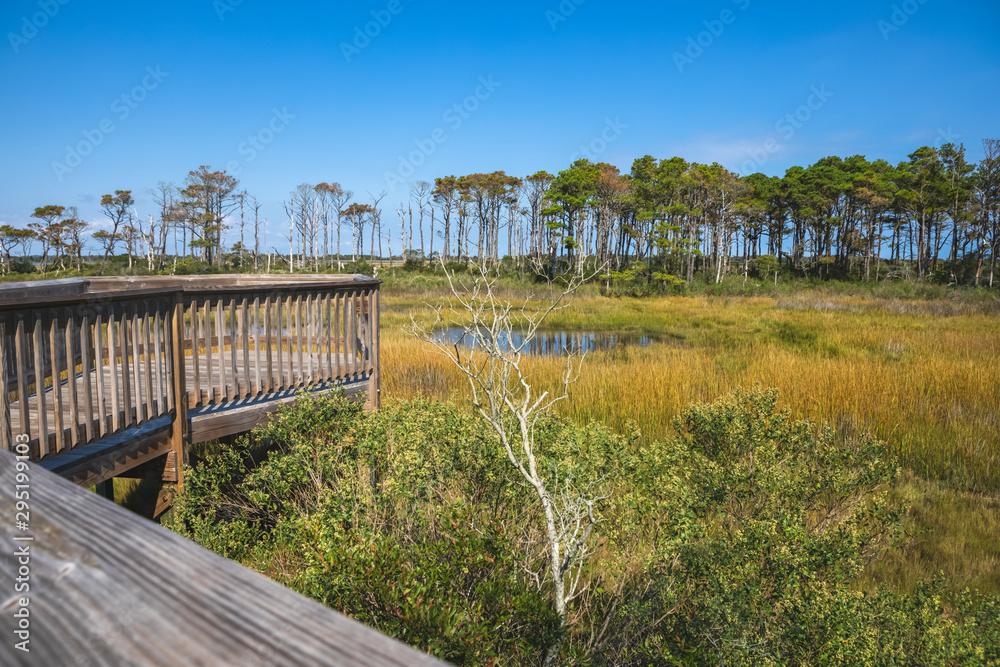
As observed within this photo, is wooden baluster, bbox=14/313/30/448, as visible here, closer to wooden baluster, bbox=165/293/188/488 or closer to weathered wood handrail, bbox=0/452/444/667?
wooden baluster, bbox=165/293/188/488

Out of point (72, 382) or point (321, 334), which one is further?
point (321, 334)

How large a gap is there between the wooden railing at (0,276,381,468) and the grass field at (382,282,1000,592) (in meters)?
1.34

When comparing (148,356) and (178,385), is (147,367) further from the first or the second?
(178,385)

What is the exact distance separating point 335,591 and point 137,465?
2639 mm

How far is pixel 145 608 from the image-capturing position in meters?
0.58

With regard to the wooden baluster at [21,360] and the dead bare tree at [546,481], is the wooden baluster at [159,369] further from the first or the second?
the dead bare tree at [546,481]

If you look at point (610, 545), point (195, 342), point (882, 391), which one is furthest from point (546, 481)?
point (882, 391)

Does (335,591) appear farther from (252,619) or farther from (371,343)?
(371,343)

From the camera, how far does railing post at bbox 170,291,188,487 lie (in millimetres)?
4535

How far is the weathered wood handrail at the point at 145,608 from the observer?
535 mm

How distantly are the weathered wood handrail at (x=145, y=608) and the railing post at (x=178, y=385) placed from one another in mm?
4301

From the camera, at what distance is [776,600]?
326 cm

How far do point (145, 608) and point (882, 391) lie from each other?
10.8 meters

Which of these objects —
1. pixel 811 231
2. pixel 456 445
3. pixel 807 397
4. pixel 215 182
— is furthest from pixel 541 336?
pixel 215 182
